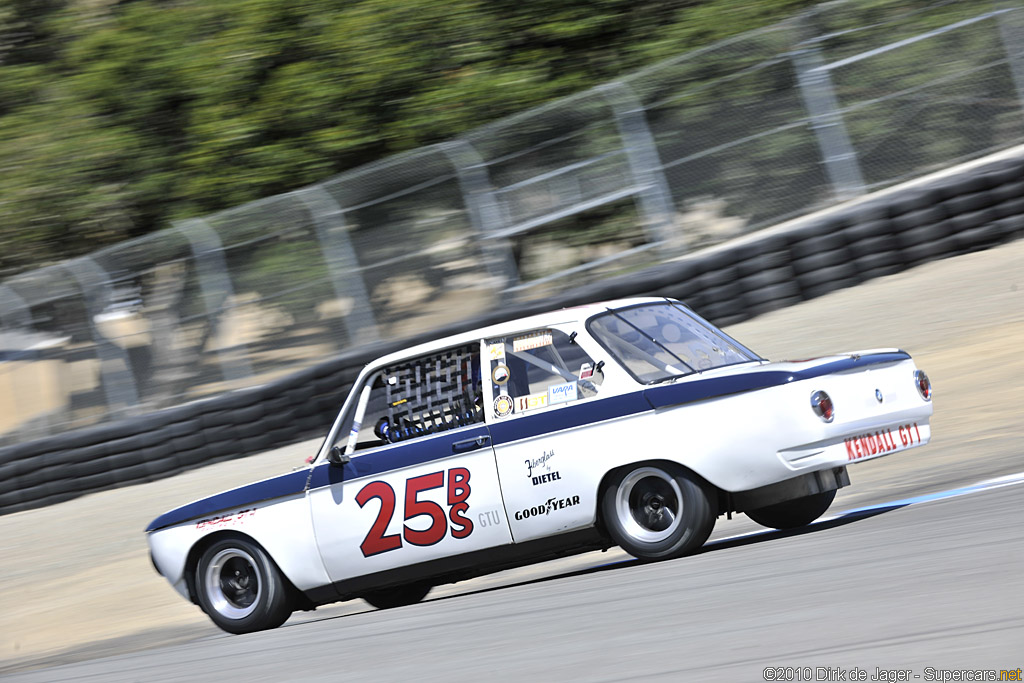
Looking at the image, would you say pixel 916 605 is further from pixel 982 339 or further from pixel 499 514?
pixel 982 339

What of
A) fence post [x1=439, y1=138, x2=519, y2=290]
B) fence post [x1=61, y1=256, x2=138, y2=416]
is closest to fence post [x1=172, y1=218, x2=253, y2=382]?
fence post [x1=61, y1=256, x2=138, y2=416]

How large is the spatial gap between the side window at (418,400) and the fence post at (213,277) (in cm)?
686

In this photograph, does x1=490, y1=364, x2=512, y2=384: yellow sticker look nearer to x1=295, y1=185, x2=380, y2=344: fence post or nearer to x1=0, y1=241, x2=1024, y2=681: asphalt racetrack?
x1=0, y1=241, x2=1024, y2=681: asphalt racetrack

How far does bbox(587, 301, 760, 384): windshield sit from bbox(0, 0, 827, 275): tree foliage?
10.4 metres

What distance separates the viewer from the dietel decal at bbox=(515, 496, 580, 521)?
238 inches

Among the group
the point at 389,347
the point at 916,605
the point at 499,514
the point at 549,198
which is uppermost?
the point at 549,198

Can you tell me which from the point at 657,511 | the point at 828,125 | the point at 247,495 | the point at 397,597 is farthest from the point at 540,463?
the point at 828,125

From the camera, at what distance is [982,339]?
10094mm

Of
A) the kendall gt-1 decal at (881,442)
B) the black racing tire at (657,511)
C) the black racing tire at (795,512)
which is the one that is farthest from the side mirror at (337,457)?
the kendall gt-1 decal at (881,442)

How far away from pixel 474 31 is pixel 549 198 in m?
5.51

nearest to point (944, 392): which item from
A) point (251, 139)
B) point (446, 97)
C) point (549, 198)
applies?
point (549, 198)

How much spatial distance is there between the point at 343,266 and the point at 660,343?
730cm

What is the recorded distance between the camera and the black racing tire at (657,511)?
18.8 ft

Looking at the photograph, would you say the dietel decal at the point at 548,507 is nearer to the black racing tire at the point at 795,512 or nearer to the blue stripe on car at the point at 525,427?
the blue stripe on car at the point at 525,427
